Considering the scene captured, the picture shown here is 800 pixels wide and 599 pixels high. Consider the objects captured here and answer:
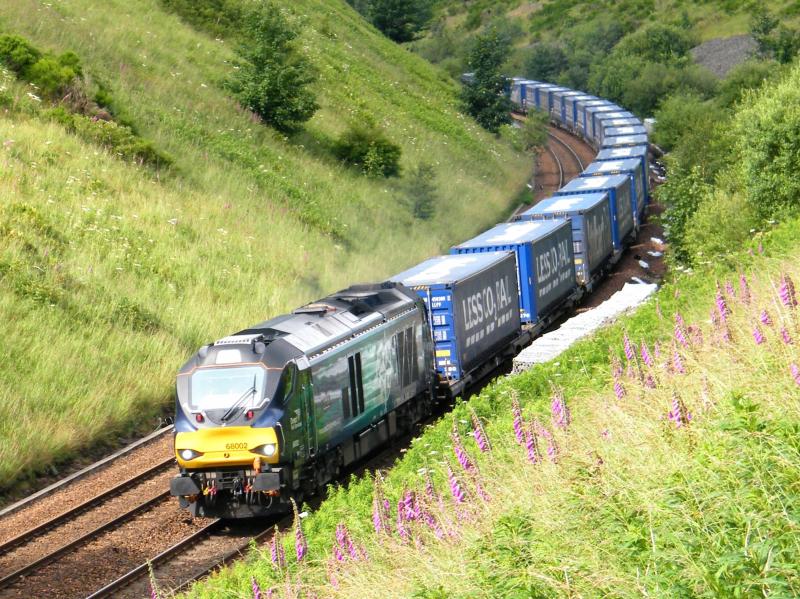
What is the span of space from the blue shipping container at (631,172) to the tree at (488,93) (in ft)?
65.1

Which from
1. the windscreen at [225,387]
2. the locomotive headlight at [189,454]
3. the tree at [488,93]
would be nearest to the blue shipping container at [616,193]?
the windscreen at [225,387]

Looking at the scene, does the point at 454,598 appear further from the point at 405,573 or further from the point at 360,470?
the point at 360,470

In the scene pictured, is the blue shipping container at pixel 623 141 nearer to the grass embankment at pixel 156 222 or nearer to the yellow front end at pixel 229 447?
the grass embankment at pixel 156 222

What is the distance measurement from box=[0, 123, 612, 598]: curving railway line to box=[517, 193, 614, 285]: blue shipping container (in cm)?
1509

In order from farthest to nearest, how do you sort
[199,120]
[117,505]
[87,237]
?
[199,120] < [87,237] < [117,505]

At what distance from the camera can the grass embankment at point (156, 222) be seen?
77.9 feet

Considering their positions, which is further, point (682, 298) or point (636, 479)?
point (682, 298)

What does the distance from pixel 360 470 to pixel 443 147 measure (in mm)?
40707

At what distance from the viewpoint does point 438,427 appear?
1803cm

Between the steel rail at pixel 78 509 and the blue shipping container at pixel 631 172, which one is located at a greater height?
the steel rail at pixel 78 509

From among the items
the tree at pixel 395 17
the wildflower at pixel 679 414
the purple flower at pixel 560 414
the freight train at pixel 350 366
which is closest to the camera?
the wildflower at pixel 679 414

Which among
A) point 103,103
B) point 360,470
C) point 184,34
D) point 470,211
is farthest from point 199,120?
point 360,470

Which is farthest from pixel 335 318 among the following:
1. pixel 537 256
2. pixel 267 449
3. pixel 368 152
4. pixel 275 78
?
pixel 368 152

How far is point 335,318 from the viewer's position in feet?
64.6
